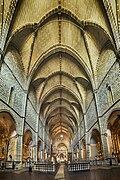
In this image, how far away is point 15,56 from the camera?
15.6 meters

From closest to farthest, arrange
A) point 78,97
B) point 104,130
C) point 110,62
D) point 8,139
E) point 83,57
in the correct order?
point 110,62, point 104,130, point 8,139, point 83,57, point 78,97

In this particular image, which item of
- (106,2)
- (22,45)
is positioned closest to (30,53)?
(22,45)

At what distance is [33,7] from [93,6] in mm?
4967

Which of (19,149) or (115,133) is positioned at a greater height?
(115,133)

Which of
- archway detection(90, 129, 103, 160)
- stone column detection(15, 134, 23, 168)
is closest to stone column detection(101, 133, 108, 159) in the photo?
archway detection(90, 129, 103, 160)

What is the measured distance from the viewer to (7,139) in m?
16.7

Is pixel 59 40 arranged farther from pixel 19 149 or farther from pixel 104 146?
pixel 19 149

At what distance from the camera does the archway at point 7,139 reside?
1594cm

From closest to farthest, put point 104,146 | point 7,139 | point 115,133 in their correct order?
1. point 104,146
2. point 115,133
3. point 7,139

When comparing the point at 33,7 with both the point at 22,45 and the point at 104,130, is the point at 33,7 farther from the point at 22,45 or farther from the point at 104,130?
the point at 104,130

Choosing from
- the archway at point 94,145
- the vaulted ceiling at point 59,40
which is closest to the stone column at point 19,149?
the vaulted ceiling at point 59,40

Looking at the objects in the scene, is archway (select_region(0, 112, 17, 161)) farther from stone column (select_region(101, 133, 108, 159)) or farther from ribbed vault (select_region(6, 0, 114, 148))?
stone column (select_region(101, 133, 108, 159))

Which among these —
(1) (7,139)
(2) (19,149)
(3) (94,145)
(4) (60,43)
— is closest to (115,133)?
(3) (94,145)

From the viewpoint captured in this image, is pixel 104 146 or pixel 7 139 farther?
pixel 7 139
